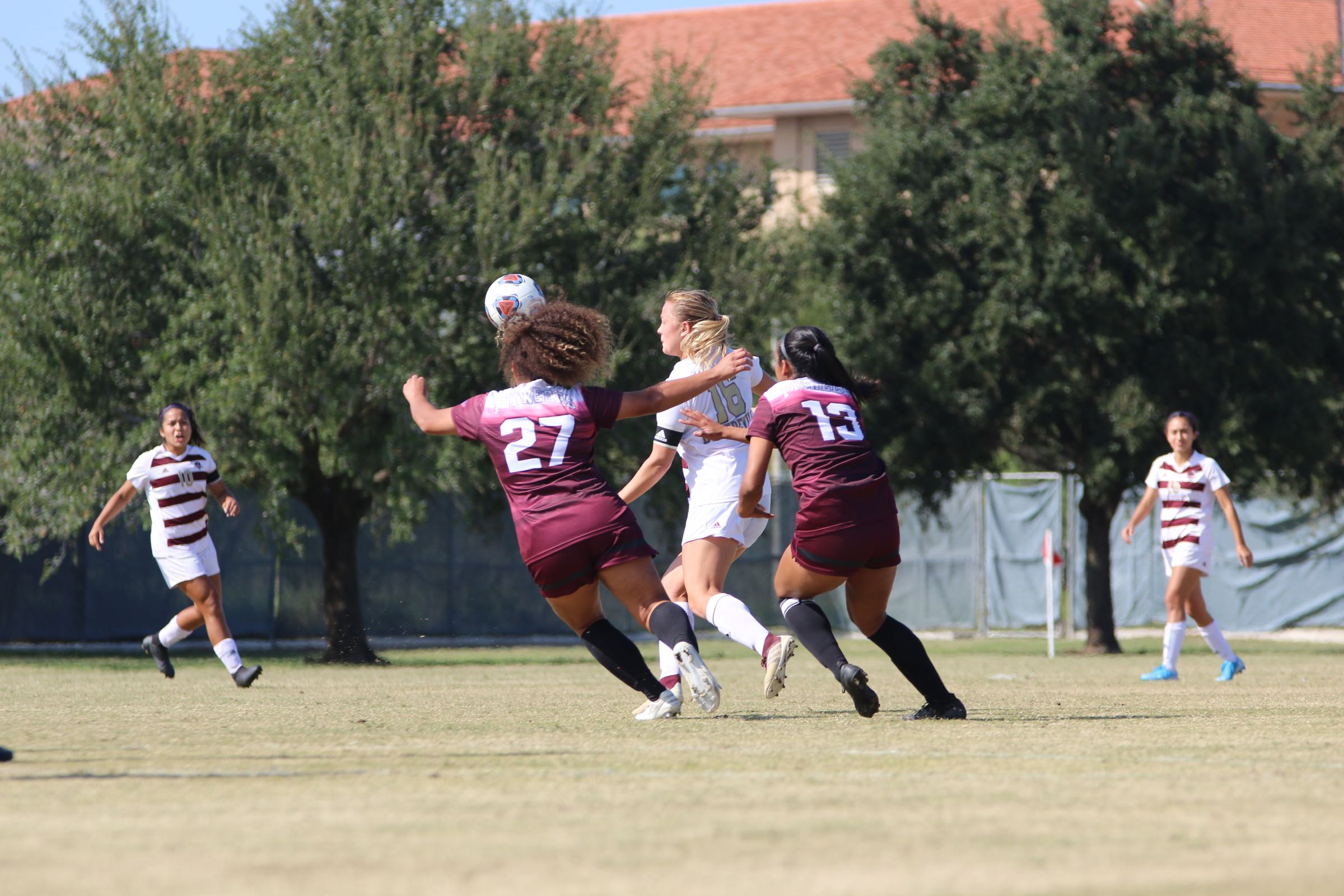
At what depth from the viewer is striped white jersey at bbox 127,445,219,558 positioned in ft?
40.2

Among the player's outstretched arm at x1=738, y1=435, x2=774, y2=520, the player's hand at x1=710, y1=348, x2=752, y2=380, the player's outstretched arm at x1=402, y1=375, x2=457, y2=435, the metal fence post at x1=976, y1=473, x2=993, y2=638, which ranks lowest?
the metal fence post at x1=976, y1=473, x2=993, y2=638

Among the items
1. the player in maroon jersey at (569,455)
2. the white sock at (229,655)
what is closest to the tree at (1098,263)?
the white sock at (229,655)

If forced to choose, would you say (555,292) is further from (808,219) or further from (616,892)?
(616,892)

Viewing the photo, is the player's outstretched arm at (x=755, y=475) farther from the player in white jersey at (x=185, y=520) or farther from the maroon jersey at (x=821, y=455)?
the player in white jersey at (x=185, y=520)

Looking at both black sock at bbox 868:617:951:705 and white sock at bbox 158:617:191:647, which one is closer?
black sock at bbox 868:617:951:705

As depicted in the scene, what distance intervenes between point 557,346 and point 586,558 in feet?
3.24

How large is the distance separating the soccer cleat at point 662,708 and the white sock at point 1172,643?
660cm

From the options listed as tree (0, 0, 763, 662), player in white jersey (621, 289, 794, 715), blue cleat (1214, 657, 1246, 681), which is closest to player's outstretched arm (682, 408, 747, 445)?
player in white jersey (621, 289, 794, 715)

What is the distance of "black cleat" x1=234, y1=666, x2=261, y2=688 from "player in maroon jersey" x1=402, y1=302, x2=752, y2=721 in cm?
473

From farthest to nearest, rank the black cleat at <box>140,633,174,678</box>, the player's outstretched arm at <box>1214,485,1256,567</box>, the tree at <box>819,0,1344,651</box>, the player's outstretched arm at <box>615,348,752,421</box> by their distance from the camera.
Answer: the tree at <box>819,0,1344,651</box> < the player's outstretched arm at <box>1214,485,1256,567</box> < the black cleat at <box>140,633,174,678</box> < the player's outstretched arm at <box>615,348,752,421</box>

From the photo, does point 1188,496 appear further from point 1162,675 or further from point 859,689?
point 859,689

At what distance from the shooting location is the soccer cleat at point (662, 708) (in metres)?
8.20

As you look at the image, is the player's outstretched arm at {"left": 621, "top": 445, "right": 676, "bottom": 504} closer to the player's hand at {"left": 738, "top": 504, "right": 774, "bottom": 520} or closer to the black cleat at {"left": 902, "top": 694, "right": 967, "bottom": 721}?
the player's hand at {"left": 738, "top": 504, "right": 774, "bottom": 520}

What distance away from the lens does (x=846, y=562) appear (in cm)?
797
